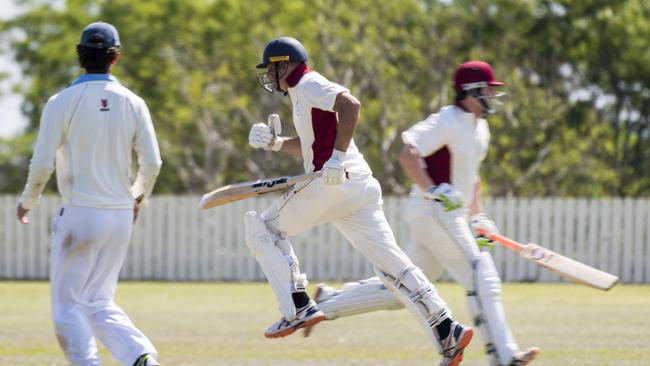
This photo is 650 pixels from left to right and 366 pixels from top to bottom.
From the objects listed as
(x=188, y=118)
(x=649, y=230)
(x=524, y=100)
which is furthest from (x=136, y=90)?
(x=649, y=230)

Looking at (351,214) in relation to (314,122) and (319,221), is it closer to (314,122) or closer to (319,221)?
(319,221)

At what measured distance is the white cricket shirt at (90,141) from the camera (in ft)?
22.9

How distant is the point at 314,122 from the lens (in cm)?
799

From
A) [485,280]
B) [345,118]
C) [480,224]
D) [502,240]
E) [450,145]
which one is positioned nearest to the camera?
[345,118]

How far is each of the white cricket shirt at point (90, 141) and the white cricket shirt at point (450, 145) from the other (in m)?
1.85

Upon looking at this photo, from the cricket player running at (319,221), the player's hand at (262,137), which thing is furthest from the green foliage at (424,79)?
the cricket player running at (319,221)

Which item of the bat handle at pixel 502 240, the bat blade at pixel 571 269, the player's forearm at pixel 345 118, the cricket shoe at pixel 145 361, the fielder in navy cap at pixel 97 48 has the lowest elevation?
the cricket shoe at pixel 145 361

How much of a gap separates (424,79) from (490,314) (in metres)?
18.8

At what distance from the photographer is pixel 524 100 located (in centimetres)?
2605

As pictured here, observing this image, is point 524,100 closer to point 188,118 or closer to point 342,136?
point 188,118

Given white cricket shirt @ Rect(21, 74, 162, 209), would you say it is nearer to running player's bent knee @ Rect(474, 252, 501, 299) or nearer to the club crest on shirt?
the club crest on shirt

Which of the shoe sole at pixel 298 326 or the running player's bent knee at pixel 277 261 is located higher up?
the running player's bent knee at pixel 277 261

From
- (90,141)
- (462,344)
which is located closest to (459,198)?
(462,344)

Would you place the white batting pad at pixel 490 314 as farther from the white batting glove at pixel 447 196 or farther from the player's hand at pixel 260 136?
the player's hand at pixel 260 136
